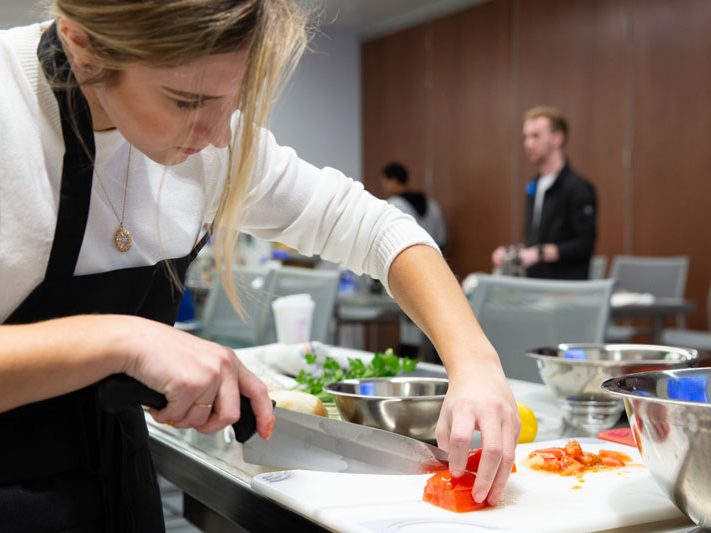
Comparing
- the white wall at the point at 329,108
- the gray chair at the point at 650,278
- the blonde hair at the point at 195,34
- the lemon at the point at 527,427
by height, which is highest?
the white wall at the point at 329,108

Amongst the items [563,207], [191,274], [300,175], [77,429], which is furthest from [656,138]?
[77,429]

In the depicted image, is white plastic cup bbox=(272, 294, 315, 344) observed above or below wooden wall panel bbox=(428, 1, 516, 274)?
below

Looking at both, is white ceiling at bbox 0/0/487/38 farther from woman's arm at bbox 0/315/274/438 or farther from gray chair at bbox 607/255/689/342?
woman's arm at bbox 0/315/274/438

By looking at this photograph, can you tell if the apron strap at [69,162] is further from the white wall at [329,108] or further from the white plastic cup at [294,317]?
the white wall at [329,108]

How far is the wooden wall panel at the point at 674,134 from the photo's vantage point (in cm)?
538

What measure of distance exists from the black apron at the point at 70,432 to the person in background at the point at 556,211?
3.20m

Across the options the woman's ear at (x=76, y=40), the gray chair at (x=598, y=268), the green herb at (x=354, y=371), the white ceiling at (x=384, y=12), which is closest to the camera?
the woman's ear at (x=76, y=40)

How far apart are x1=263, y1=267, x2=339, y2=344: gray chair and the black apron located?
5.75 feet

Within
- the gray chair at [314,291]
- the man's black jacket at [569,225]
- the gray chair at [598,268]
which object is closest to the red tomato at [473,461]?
the gray chair at [314,291]

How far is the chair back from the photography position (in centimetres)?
484

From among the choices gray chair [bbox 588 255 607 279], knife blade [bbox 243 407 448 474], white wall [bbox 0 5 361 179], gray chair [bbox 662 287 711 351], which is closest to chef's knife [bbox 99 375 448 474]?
knife blade [bbox 243 407 448 474]

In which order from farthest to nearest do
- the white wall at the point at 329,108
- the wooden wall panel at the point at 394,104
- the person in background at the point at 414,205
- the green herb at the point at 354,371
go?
the white wall at the point at 329,108
the wooden wall panel at the point at 394,104
the person in background at the point at 414,205
the green herb at the point at 354,371

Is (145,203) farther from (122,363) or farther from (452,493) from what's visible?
(452,493)

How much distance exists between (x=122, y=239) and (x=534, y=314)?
140cm
